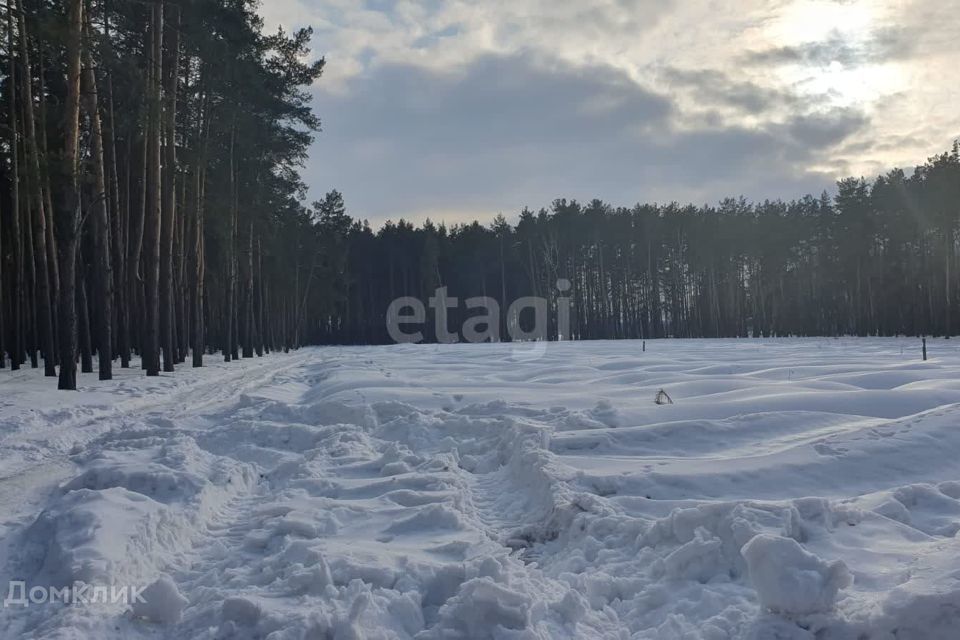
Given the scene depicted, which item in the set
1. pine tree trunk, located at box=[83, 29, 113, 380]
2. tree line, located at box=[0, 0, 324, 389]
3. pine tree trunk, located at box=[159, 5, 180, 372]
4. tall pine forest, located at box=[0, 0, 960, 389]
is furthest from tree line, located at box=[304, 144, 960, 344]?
pine tree trunk, located at box=[83, 29, 113, 380]

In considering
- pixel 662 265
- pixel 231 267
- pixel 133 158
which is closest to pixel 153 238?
pixel 231 267

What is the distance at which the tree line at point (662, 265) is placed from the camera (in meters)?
50.0

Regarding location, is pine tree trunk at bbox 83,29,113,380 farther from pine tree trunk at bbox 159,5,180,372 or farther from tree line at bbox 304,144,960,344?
tree line at bbox 304,144,960,344

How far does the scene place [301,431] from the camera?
767 centimetres

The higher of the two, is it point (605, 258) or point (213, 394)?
point (605, 258)

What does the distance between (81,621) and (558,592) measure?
220 centimetres

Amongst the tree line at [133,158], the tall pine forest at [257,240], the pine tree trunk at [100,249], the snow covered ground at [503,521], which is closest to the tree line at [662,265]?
the tall pine forest at [257,240]

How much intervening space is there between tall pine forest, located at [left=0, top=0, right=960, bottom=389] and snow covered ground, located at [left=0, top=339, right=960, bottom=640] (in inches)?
301

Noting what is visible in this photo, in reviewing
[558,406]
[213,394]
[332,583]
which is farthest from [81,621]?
[213,394]

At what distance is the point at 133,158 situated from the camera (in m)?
23.0

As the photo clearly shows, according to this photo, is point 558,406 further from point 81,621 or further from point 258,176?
point 258,176

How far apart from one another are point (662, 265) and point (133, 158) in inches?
2039

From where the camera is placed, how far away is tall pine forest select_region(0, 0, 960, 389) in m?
14.6

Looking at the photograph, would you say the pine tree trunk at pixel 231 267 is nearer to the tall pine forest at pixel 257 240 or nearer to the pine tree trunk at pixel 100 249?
the tall pine forest at pixel 257 240
